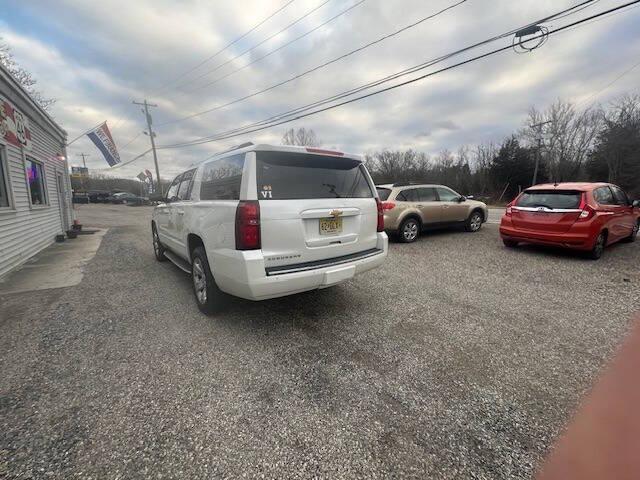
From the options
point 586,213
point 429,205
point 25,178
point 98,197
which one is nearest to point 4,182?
point 25,178

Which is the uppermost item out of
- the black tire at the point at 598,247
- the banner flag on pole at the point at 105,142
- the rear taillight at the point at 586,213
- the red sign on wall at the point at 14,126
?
the banner flag on pole at the point at 105,142

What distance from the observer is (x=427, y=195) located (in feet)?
27.9

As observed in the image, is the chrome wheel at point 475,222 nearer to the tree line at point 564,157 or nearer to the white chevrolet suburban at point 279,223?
the white chevrolet suburban at point 279,223

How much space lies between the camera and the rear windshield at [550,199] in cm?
582

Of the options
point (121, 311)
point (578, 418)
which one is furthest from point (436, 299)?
point (121, 311)

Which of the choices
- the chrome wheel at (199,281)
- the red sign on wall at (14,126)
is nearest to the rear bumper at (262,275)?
the chrome wheel at (199,281)

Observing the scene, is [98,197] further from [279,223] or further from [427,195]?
[279,223]

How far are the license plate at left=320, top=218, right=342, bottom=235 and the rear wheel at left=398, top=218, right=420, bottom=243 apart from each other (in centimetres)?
498

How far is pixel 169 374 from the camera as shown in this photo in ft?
8.54

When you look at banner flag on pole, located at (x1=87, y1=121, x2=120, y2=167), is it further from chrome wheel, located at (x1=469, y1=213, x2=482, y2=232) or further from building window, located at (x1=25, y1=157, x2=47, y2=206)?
chrome wheel, located at (x1=469, y1=213, x2=482, y2=232)

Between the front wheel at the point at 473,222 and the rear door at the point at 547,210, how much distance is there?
8.68ft

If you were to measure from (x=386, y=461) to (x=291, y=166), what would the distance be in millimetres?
2622

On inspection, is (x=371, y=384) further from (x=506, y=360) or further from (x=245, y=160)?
(x=245, y=160)

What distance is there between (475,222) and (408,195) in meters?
2.88
